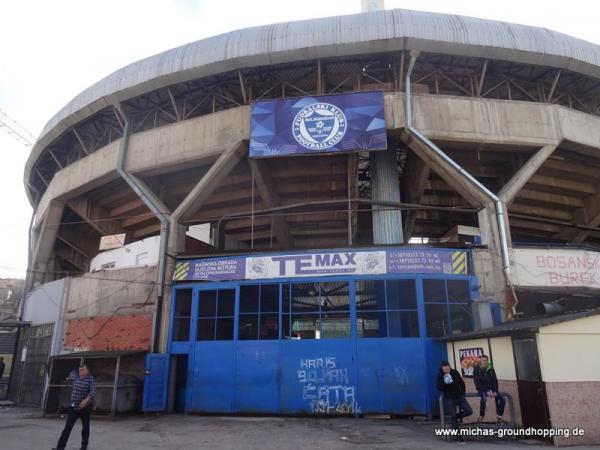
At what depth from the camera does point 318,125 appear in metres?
16.8

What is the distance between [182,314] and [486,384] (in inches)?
437

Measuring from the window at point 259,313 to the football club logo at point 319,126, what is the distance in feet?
18.9

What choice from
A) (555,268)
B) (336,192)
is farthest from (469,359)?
(336,192)

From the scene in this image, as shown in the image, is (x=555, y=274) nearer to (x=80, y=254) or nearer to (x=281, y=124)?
(x=281, y=124)

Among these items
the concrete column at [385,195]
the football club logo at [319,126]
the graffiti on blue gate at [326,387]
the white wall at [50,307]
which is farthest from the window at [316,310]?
the white wall at [50,307]

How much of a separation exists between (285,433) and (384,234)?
8.85 meters

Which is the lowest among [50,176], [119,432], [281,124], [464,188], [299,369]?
[119,432]

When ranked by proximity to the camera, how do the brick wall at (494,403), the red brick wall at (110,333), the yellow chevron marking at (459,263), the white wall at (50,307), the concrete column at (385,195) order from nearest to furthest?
the brick wall at (494,403), the yellow chevron marking at (459,263), the red brick wall at (110,333), the concrete column at (385,195), the white wall at (50,307)

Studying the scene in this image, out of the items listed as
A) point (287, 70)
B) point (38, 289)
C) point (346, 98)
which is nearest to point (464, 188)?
point (346, 98)

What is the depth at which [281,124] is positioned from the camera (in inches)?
669

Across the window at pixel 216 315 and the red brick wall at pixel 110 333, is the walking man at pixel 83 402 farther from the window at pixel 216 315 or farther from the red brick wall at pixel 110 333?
the red brick wall at pixel 110 333

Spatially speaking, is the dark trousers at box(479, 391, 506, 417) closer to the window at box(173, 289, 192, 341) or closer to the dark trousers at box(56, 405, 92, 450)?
the dark trousers at box(56, 405, 92, 450)

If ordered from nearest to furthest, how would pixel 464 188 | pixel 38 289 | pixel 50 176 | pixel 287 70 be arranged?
pixel 464 188 < pixel 287 70 < pixel 38 289 < pixel 50 176

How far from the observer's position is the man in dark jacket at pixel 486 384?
9.79 meters
